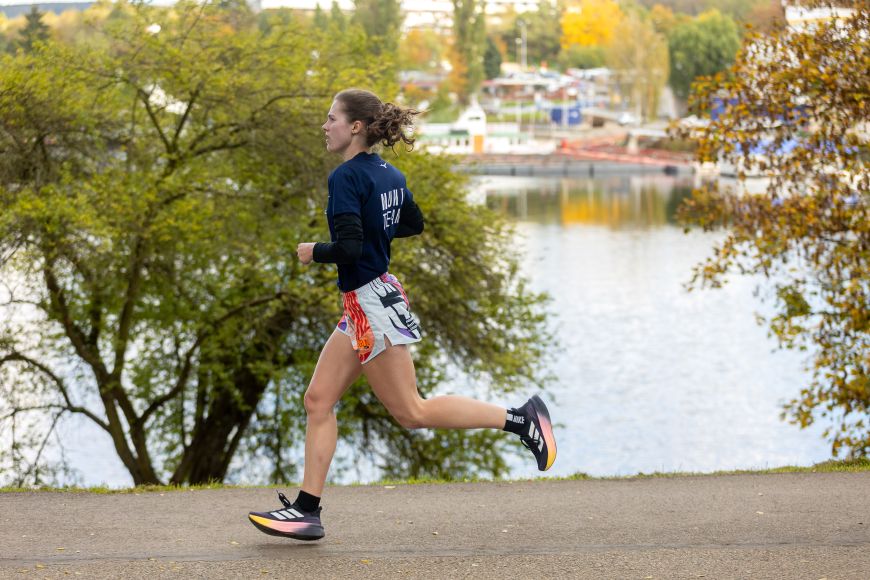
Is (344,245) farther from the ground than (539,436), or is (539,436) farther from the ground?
(344,245)

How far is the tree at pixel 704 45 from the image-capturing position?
146 meters

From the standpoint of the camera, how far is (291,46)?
66.2ft

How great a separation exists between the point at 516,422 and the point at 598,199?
275ft

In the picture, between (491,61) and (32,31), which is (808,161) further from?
(491,61)

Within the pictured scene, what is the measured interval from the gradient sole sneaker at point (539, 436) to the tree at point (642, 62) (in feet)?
490

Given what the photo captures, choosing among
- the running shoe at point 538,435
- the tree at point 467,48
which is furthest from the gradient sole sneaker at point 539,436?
the tree at point 467,48

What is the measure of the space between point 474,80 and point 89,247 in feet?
481

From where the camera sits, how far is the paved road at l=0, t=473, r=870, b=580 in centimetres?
538

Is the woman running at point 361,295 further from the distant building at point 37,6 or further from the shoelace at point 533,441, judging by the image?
the distant building at point 37,6

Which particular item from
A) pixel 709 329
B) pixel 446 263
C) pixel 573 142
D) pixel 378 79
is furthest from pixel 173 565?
pixel 573 142

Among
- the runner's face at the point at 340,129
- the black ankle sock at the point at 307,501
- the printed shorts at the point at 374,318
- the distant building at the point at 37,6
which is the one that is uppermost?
the distant building at the point at 37,6

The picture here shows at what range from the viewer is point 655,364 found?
121 ft

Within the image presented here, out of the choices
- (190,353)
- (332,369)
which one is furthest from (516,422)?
(190,353)

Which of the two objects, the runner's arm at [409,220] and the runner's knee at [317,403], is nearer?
the runner's knee at [317,403]
